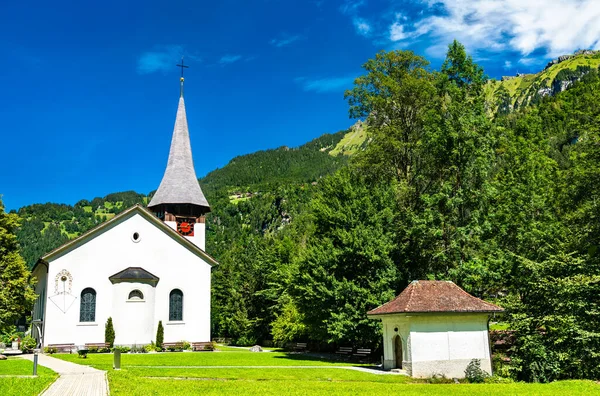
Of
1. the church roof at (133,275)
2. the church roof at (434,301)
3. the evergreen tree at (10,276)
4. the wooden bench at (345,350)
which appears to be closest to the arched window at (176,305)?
the church roof at (133,275)

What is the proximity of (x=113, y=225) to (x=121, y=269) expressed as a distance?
3.45 meters

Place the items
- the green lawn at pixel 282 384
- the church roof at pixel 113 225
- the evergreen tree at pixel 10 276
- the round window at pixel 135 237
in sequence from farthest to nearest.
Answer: the round window at pixel 135 237, the church roof at pixel 113 225, the evergreen tree at pixel 10 276, the green lawn at pixel 282 384

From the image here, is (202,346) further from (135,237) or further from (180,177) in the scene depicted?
(180,177)

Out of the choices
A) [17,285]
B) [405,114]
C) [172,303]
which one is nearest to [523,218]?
[405,114]

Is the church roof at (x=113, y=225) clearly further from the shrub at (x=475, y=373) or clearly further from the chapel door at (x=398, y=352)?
the shrub at (x=475, y=373)

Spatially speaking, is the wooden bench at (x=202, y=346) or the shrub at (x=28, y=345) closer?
the shrub at (x=28, y=345)

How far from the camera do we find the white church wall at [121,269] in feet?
122

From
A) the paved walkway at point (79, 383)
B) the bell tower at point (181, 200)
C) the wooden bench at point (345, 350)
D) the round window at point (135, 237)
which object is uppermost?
the bell tower at point (181, 200)

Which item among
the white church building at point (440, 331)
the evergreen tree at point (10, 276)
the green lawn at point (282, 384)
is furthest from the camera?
the evergreen tree at point (10, 276)

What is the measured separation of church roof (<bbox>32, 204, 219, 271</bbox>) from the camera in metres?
37.5

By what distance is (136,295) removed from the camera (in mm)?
38812

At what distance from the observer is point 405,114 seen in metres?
38.2

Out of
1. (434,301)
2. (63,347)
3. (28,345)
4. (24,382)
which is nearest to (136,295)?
(63,347)

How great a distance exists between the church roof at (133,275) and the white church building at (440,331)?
19805 millimetres
